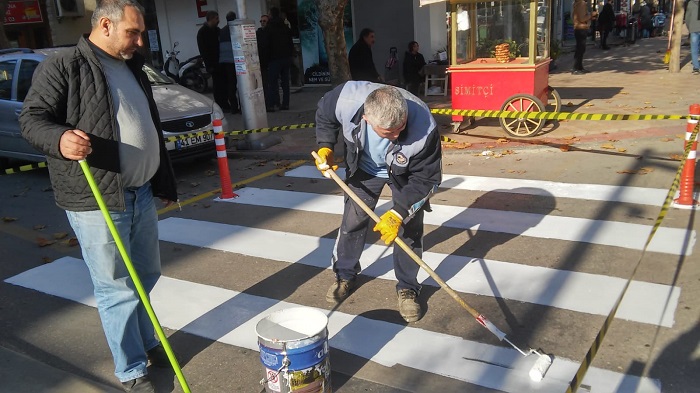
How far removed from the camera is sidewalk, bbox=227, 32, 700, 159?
29.3 feet

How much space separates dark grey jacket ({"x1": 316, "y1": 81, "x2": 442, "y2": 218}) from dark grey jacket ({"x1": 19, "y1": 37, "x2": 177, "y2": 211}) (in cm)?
151

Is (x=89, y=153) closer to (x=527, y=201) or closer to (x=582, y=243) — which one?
(x=582, y=243)

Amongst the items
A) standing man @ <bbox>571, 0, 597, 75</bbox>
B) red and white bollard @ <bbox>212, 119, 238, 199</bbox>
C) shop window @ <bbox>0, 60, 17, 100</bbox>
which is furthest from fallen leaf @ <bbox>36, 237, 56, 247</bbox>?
standing man @ <bbox>571, 0, 597, 75</bbox>

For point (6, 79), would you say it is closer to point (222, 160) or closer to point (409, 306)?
point (222, 160)

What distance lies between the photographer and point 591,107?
10961 mm

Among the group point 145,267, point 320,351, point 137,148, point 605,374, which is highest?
point 137,148

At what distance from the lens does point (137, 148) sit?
3322 millimetres

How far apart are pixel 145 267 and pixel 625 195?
5.09 metres

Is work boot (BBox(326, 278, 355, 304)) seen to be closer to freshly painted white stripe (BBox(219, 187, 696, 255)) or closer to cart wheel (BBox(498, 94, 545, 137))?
freshly painted white stripe (BBox(219, 187, 696, 255))

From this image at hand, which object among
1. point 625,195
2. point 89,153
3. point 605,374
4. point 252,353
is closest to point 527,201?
point 625,195

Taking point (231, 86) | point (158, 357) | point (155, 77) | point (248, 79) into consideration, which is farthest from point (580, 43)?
point (158, 357)

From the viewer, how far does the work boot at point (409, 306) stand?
4.23 m

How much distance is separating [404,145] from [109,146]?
1750mm

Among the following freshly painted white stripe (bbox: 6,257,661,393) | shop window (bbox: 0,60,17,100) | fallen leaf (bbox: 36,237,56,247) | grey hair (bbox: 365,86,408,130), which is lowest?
freshly painted white stripe (bbox: 6,257,661,393)
